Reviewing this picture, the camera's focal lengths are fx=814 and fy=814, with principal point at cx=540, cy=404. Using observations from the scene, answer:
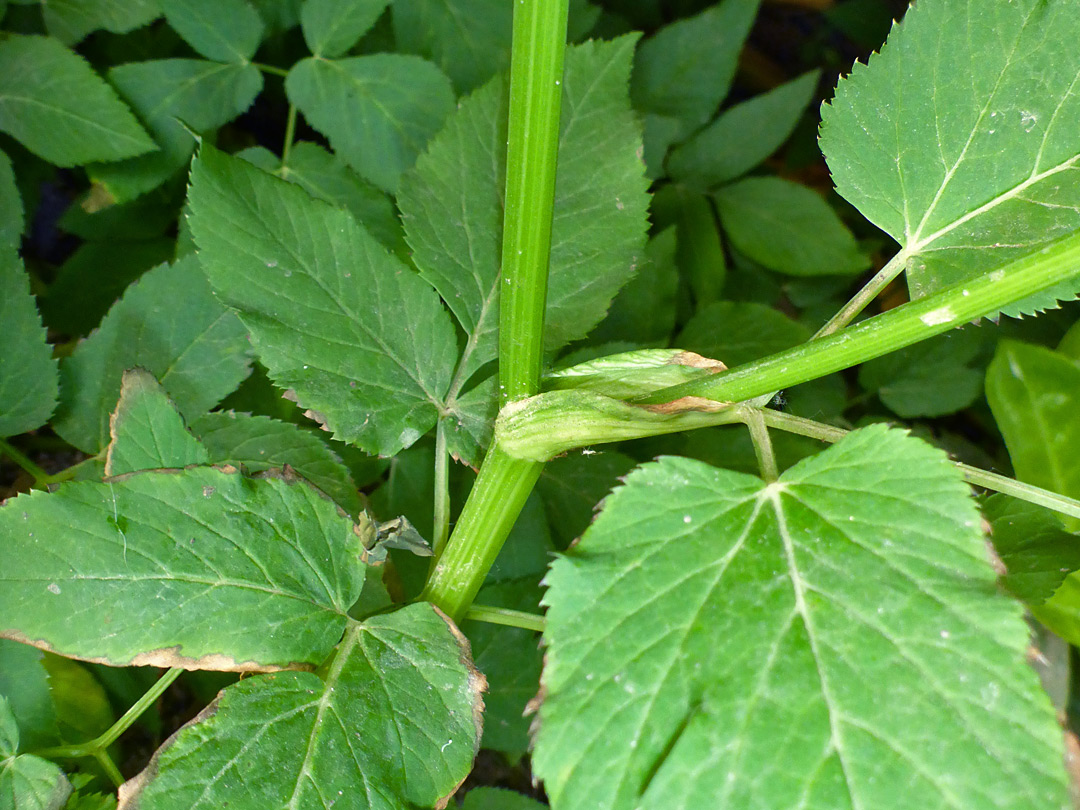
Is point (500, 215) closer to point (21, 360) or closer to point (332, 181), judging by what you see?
point (332, 181)

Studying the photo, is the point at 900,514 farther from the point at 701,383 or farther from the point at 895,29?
the point at 895,29

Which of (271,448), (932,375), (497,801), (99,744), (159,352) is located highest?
(159,352)

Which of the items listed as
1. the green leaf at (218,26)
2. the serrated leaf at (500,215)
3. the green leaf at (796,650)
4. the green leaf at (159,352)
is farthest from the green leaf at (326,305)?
the green leaf at (218,26)

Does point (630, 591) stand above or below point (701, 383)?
below

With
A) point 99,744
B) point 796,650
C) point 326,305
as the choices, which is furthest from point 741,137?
point 99,744

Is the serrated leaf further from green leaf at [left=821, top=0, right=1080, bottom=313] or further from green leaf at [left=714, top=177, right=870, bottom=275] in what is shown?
green leaf at [left=714, top=177, right=870, bottom=275]

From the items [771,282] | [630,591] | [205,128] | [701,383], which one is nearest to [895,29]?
[701,383]
